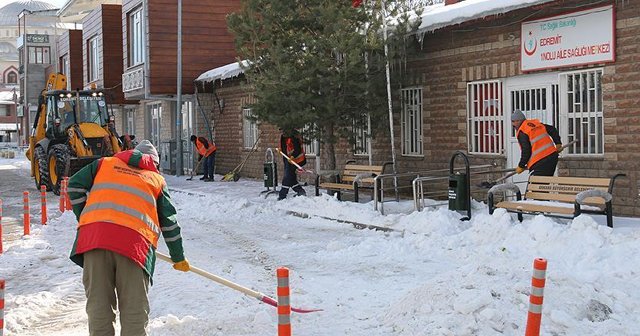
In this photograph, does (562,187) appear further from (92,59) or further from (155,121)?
(92,59)

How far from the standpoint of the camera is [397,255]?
33.9 ft

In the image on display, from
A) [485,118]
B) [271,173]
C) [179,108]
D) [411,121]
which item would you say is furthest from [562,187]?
[179,108]

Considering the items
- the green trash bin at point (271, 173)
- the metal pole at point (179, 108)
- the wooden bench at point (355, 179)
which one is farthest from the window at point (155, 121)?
the wooden bench at point (355, 179)

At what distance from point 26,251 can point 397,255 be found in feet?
17.6

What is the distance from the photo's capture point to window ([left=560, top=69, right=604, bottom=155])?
42.2 feet

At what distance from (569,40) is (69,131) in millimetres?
13680

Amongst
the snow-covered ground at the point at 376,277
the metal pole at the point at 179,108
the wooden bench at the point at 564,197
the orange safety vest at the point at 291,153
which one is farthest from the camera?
the metal pole at the point at 179,108

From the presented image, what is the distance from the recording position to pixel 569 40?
13141 millimetres

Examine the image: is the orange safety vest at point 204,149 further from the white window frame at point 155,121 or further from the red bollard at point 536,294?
the red bollard at point 536,294

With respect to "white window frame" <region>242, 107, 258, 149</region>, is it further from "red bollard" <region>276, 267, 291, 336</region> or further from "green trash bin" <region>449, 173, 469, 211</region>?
"red bollard" <region>276, 267, 291, 336</region>

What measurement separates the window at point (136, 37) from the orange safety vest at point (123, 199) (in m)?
24.5

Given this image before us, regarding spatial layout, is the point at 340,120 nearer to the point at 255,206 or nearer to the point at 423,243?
the point at 255,206

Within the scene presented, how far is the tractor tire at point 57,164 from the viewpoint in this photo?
20.5 m

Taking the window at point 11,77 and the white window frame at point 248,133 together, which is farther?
the window at point 11,77
